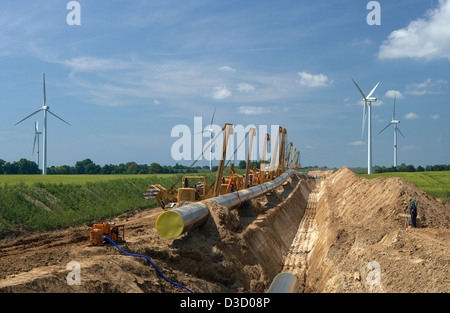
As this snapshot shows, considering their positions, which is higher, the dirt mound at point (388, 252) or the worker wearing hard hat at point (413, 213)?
the worker wearing hard hat at point (413, 213)

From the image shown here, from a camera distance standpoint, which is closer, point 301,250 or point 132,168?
point 301,250

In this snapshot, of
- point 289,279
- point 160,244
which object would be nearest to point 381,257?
point 289,279

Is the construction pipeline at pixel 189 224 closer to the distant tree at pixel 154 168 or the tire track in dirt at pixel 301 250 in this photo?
the tire track in dirt at pixel 301 250

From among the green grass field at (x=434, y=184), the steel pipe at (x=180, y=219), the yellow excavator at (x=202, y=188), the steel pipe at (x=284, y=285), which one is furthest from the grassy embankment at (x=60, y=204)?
the green grass field at (x=434, y=184)

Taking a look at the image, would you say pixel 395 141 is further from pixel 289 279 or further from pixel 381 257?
pixel 289 279

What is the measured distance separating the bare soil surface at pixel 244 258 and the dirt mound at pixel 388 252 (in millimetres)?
31

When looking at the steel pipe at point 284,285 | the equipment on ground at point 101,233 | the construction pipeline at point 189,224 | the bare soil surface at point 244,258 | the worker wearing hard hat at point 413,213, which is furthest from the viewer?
the worker wearing hard hat at point 413,213

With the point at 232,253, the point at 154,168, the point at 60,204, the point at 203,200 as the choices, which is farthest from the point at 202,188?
the point at 154,168

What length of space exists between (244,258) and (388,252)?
5.46m

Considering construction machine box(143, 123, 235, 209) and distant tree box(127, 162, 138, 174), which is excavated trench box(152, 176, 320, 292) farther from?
distant tree box(127, 162, 138, 174)

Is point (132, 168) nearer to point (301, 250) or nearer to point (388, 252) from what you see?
point (301, 250)

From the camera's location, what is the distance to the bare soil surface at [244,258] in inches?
381

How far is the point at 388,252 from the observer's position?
14.0 m

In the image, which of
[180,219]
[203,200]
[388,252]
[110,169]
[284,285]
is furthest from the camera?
[110,169]
